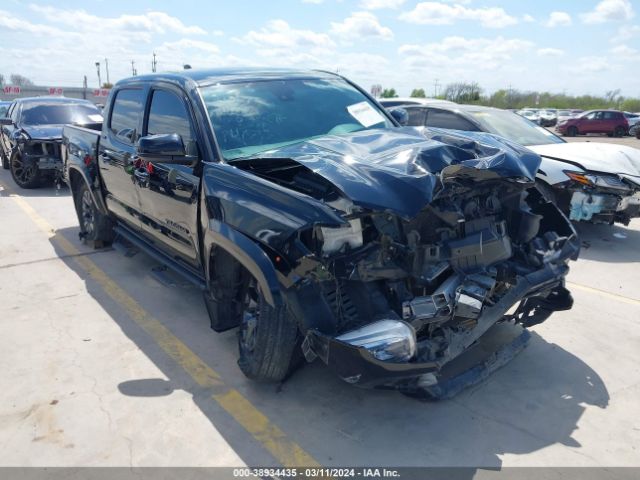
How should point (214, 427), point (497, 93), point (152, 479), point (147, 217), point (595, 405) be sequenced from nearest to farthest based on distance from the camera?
1. point (152, 479)
2. point (214, 427)
3. point (595, 405)
4. point (147, 217)
5. point (497, 93)

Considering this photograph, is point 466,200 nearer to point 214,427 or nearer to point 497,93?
point 214,427

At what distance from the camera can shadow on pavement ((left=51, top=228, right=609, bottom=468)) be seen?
2.71 metres

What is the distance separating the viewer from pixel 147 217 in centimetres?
448

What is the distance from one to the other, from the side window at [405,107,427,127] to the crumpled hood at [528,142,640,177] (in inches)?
73.8

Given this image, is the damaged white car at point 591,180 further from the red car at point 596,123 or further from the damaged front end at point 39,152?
the red car at point 596,123

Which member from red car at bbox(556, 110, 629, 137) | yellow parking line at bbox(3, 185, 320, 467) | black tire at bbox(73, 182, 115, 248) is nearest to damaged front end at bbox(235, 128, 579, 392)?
yellow parking line at bbox(3, 185, 320, 467)

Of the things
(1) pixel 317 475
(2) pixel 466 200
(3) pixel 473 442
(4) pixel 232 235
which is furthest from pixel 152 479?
(2) pixel 466 200

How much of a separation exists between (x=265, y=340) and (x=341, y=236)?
2.58 feet

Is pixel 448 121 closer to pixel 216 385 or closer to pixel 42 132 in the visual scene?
pixel 216 385

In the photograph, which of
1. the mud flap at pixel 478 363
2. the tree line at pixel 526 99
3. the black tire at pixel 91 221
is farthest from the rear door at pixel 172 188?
the tree line at pixel 526 99

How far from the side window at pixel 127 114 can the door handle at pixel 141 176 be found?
0.35 metres

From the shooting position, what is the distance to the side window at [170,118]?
3.66 meters

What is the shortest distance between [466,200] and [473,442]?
143 cm

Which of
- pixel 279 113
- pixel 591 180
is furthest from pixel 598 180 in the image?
pixel 279 113
